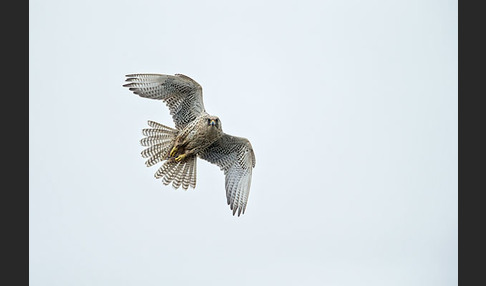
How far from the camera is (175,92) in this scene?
807 centimetres

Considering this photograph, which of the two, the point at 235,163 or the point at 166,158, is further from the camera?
the point at 235,163

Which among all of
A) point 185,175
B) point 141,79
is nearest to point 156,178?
point 185,175

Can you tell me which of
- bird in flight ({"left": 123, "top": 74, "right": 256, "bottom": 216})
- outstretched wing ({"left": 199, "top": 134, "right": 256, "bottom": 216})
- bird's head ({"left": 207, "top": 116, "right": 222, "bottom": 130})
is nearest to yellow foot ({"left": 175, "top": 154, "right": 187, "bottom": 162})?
bird in flight ({"left": 123, "top": 74, "right": 256, "bottom": 216})

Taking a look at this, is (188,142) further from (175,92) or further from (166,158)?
(175,92)

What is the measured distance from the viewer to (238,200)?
8461 mm

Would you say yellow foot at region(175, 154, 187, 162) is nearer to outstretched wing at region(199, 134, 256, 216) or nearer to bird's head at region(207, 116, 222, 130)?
outstretched wing at region(199, 134, 256, 216)

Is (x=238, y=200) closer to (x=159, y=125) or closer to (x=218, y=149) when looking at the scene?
(x=218, y=149)

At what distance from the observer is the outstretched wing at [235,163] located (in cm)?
844

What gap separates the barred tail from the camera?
834 centimetres

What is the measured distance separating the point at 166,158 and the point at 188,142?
18.0 inches

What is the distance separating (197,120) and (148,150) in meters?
0.90

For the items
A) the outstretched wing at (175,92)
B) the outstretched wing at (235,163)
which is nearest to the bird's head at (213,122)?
the outstretched wing at (175,92)

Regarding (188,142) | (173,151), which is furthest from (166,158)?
(188,142)

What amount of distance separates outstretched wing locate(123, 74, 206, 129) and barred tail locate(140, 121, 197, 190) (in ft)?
0.76
